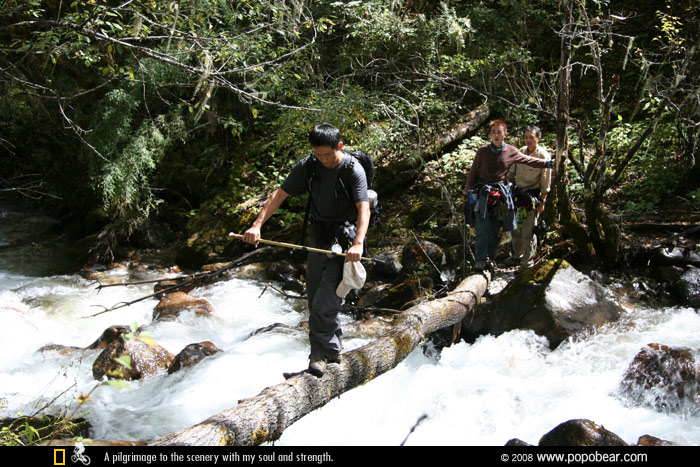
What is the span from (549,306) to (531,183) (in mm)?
1805

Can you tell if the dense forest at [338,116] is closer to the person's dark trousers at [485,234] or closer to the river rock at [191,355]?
the person's dark trousers at [485,234]

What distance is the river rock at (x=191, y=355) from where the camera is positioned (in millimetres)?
6012

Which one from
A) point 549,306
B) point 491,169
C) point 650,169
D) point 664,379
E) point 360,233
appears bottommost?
point 664,379

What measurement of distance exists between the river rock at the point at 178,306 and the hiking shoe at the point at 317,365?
4.29 metres

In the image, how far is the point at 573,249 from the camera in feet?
24.7

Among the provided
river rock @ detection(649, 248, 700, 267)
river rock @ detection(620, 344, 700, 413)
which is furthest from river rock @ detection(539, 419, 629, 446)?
river rock @ detection(649, 248, 700, 267)

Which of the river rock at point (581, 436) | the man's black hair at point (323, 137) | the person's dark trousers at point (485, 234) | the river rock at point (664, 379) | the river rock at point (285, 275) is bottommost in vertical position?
the river rock at point (285, 275)

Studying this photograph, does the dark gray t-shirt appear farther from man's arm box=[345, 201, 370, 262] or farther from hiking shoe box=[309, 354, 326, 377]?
hiking shoe box=[309, 354, 326, 377]

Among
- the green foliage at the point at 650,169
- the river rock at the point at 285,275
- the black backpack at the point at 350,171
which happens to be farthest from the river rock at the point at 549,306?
the river rock at the point at 285,275

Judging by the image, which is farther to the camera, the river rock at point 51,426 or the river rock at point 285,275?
the river rock at point 285,275

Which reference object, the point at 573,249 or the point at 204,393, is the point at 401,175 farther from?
the point at 204,393

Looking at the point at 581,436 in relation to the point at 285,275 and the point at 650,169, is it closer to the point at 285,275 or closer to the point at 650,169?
the point at 285,275

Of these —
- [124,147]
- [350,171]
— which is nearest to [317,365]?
[350,171]

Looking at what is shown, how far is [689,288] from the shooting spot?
655 cm
